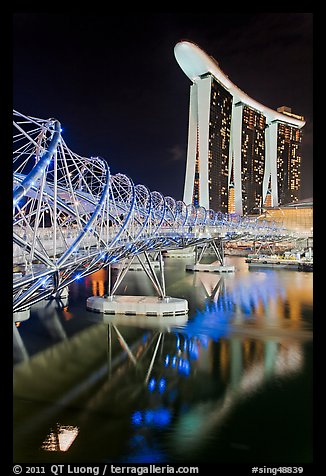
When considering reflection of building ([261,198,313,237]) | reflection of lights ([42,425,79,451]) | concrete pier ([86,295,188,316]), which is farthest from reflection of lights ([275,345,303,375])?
reflection of building ([261,198,313,237])

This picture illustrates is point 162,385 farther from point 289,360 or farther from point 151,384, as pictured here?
point 289,360

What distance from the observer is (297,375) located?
9039 mm

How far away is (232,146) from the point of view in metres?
67.2

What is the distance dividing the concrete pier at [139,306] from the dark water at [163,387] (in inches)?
15.1

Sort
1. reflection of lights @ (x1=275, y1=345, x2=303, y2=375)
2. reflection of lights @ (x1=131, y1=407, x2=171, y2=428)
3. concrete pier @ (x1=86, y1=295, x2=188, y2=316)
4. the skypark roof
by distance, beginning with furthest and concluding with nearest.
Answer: the skypark roof, concrete pier @ (x1=86, y1=295, x2=188, y2=316), reflection of lights @ (x1=275, y1=345, x2=303, y2=375), reflection of lights @ (x1=131, y1=407, x2=171, y2=428)

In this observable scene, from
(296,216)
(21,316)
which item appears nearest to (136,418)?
(21,316)

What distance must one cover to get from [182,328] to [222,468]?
700 cm

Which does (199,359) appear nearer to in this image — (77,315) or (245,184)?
(77,315)

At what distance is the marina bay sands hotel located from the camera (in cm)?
5275

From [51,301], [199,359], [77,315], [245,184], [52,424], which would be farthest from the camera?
[245,184]

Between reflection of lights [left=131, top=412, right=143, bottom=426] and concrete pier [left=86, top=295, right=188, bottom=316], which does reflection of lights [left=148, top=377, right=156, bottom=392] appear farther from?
concrete pier [left=86, top=295, right=188, bottom=316]

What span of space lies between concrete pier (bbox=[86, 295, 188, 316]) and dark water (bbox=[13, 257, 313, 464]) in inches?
15.1

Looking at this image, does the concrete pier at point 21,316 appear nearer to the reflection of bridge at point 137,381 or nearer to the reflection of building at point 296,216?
the reflection of bridge at point 137,381

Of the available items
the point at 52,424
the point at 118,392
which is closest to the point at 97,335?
the point at 118,392
